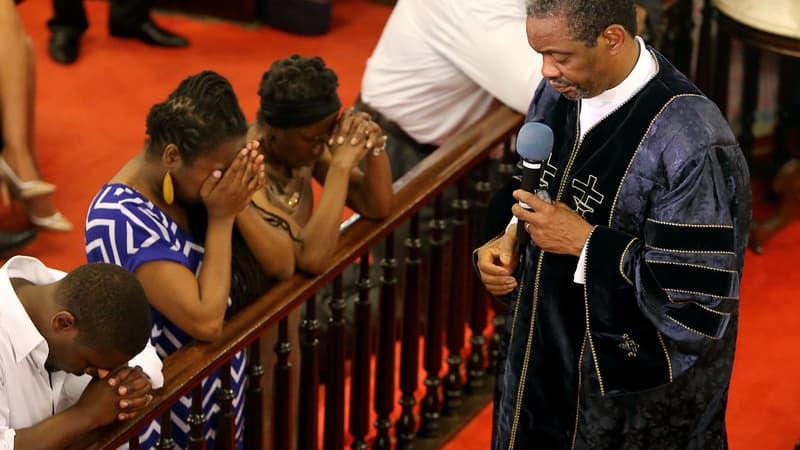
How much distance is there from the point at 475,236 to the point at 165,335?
48.4 inches

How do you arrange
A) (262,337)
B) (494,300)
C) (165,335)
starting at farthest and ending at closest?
(494,300)
(262,337)
(165,335)

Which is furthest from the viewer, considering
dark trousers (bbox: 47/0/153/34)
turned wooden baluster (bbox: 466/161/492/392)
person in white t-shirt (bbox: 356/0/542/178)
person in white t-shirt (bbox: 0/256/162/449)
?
dark trousers (bbox: 47/0/153/34)

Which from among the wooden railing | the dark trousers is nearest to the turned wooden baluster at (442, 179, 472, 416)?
the wooden railing

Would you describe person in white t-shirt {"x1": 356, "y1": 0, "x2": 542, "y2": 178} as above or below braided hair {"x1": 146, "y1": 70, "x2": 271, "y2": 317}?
below

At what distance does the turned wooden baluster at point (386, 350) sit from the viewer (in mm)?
3824

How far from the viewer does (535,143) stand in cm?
287

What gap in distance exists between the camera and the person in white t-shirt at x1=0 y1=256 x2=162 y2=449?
274 cm

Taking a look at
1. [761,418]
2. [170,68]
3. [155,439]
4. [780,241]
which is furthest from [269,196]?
[170,68]

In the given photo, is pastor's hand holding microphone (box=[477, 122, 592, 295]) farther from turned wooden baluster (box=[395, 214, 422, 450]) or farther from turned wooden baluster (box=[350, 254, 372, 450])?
turned wooden baluster (box=[395, 214, 422, 450])

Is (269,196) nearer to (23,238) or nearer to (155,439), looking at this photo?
(155,439)

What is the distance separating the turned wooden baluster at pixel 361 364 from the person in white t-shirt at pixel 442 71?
0.76 m

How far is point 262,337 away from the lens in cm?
350

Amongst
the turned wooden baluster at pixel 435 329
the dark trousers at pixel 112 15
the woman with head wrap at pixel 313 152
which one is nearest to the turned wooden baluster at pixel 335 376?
the woman with head wrap at pixel 313 152

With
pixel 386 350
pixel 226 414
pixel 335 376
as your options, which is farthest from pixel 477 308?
pixel 226 414
